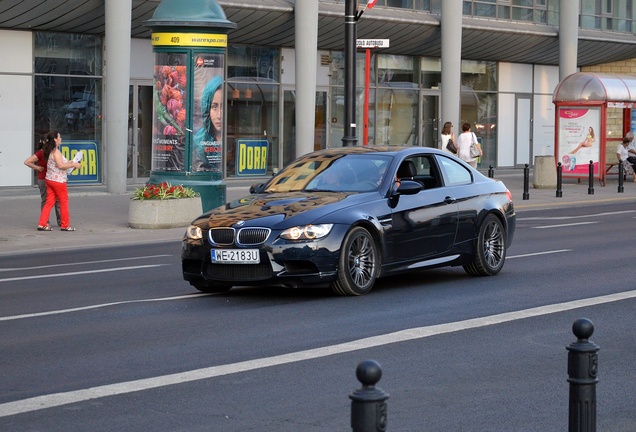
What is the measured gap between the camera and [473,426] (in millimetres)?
7102

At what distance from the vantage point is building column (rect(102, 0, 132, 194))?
29.2 metres

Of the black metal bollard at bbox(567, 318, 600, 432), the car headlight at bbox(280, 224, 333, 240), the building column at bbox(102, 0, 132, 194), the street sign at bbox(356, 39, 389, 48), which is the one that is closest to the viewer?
the black metal bollard at bbox(567, 318, 600, 432)

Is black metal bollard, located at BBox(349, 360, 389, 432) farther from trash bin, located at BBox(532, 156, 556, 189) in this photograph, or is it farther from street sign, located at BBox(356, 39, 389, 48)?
trash bin, located at BBox(532, 156, 556, 189)

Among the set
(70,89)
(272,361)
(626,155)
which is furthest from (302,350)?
(626,155)

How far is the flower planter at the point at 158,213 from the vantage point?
69.7ft

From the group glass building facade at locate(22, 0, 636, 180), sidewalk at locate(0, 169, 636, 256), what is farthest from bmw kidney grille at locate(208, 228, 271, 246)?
glass building facade at locate(22, 0, 636, 180)

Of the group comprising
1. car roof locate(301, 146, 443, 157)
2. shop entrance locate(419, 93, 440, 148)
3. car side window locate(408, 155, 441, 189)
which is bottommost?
car side window locate(408, 155, 441, 189)

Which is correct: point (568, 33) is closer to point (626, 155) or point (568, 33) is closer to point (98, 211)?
point (626, 155)

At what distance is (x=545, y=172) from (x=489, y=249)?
20.3m

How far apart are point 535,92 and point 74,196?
2337 cm

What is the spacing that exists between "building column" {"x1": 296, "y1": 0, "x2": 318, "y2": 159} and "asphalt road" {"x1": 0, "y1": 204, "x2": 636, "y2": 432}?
748 inches

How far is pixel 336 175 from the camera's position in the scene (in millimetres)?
13344

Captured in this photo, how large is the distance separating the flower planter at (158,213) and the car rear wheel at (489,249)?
8314 mm

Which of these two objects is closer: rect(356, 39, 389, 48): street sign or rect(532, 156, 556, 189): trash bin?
rect(356, 39, 389, 48): street sign
